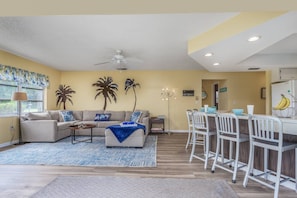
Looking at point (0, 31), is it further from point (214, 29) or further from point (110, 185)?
point (214, 29)

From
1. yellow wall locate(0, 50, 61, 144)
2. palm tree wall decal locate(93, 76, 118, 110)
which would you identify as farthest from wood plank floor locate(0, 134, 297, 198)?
palm tree wall decal locate(93, 76, 118, 110)

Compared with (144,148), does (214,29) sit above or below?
above

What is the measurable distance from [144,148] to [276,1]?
12.9ft

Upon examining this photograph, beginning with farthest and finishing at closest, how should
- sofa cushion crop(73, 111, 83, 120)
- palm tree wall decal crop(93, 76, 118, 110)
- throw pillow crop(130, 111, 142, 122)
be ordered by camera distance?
palm tree wall decal crop(93, 76, 118, 110) < sofa cushion crop(73, 111, 83, 120) < throw pillow crop(130, 111, 142, 122)

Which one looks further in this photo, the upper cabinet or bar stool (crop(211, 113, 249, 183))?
the upper cabinet

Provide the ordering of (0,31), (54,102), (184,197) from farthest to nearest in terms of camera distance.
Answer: (54,102)
(0,31)
(184,197)

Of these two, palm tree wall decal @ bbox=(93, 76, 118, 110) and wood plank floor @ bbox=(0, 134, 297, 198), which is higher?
palm tree wall decal @ bbox=(93, 76, 118, 110)

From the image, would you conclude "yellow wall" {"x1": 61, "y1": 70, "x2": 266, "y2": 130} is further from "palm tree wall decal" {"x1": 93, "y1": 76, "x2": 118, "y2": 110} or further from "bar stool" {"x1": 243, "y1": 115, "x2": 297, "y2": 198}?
"bar stool" {"x1": 243, "y1": 115, "x2": 297, "y2": 198}

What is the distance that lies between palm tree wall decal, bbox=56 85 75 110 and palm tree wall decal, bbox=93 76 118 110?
1.09m

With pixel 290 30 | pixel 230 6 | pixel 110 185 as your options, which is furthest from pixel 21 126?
pixel 290 30

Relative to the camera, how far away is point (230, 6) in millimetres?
1265

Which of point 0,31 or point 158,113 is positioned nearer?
point 0,31

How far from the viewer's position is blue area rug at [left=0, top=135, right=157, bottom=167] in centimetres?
343

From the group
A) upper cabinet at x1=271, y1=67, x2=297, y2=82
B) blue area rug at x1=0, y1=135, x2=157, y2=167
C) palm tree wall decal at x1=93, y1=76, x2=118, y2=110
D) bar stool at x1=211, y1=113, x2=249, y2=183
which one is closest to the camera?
bar stool at x1=211, y1=113, x2=249, y2=183
